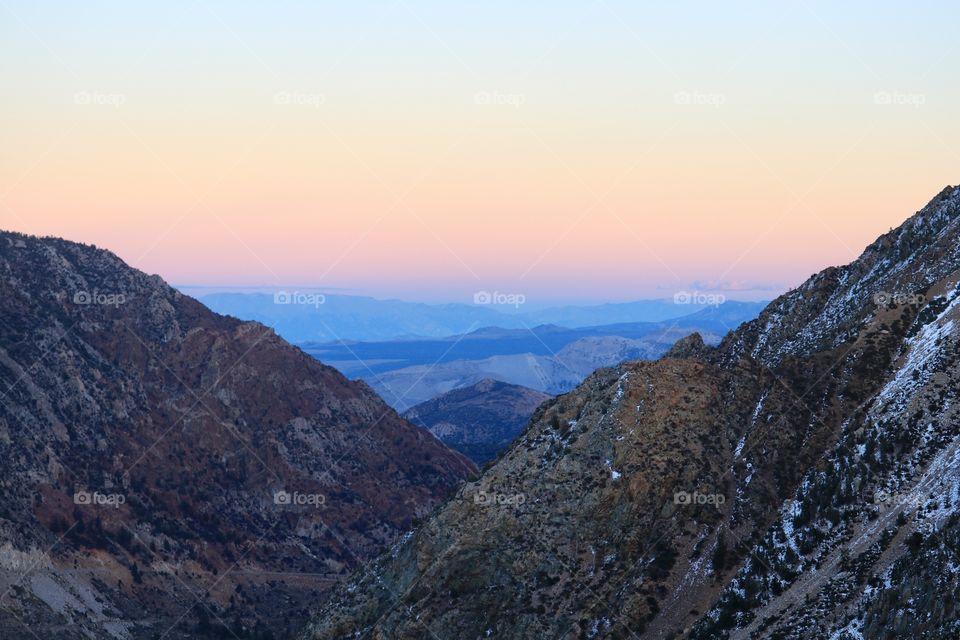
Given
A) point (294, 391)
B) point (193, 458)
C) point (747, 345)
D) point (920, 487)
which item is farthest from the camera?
point (294, 391)

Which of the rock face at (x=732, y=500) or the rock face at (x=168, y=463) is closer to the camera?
the rock face at (x=732, y=500)

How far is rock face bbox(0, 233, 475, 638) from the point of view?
105 meters

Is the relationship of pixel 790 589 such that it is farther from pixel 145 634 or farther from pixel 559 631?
pixel 145 634

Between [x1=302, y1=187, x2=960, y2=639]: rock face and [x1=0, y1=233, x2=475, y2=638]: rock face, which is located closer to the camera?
[x1=302, y1=187, x2=960, y2=639]: rock face

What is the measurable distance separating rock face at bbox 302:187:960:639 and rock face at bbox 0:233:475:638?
48.0 metres

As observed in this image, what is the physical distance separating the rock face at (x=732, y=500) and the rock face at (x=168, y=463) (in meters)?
48.0

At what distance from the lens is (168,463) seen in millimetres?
131500

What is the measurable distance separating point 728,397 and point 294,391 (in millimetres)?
105506

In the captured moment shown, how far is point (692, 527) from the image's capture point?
5275 cm

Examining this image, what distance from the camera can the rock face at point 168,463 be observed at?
105 m

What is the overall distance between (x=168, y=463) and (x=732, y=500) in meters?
93.0

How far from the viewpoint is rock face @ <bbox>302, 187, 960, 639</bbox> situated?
43.8 meters

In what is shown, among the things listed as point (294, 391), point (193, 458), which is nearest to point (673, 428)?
point (193, 458)

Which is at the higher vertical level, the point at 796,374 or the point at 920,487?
the point at 796,374
